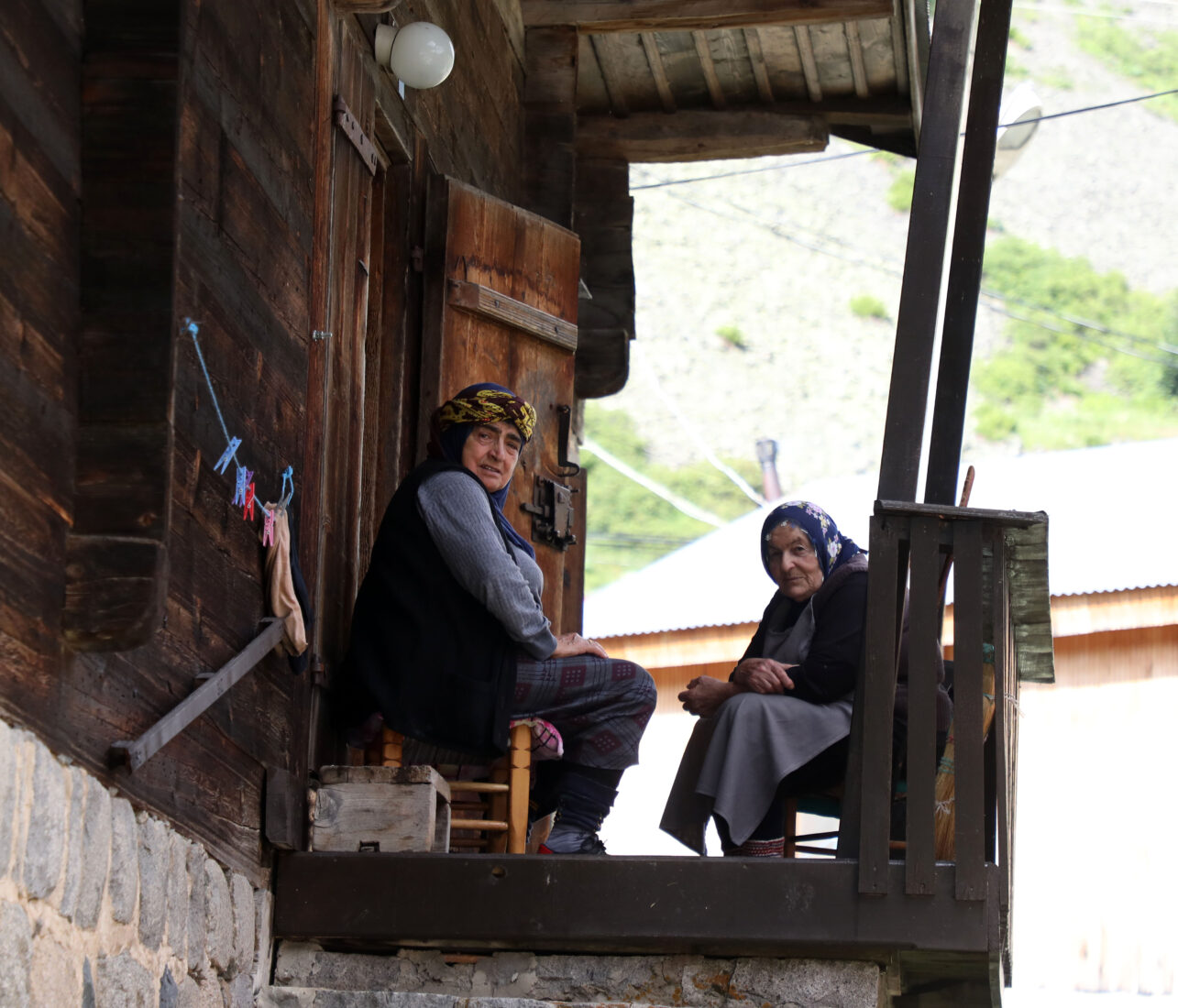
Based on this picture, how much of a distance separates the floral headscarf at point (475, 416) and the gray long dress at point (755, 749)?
0.73 metres

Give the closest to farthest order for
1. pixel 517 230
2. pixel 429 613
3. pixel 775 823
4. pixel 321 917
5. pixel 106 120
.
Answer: pixel 106 120, pixel 321 917, pixel 429 613, pixel 775 823, pixel 517 230

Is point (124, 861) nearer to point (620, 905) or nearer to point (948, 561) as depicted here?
point (620, 905)

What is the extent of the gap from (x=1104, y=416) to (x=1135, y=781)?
44.2 meters

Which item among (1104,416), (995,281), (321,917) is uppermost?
(995,281)

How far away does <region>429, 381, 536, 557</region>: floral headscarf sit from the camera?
5031mm

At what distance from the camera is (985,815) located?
4648mm

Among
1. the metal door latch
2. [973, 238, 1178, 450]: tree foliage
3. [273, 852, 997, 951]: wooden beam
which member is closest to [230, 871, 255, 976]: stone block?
[273, 852, 997, 951]: wooden beam

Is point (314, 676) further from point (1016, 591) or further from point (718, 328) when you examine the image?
point (718, 328)

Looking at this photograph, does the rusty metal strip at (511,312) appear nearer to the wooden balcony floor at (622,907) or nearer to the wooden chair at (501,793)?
the wooden chair at (501,793)

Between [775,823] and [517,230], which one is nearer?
[775,823]

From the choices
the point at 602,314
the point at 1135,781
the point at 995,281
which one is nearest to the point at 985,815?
the point at 602,314

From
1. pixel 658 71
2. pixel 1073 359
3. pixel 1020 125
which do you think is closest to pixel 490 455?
pixel 658 71

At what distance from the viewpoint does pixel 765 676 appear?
5.02 metres

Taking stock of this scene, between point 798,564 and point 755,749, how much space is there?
2.33 feet
